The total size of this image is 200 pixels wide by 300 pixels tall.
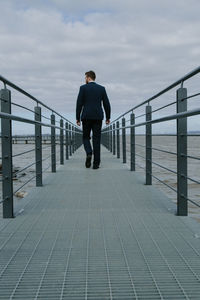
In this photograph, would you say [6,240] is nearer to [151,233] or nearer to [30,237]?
[30,237]

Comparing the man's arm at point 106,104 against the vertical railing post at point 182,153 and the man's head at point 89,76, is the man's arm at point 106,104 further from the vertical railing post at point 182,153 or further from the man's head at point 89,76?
the vertical railing post at point 182,153

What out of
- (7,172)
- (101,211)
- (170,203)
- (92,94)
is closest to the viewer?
(7,172)

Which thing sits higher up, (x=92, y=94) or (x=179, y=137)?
(x=92, y=94)

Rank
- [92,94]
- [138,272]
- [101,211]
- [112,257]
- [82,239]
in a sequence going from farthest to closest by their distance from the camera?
1. [92,94]
2. [101,211]
3. [82,239]
4. [112,257]
5. [138,272]

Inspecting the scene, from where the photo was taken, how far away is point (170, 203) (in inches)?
149

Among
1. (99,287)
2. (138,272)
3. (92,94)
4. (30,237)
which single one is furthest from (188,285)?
(92,94)

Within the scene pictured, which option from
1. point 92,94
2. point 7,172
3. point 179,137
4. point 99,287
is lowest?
point 99,287

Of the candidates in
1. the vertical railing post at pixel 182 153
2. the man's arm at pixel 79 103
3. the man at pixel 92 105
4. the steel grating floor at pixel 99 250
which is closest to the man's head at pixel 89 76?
the man at pixel 92 105

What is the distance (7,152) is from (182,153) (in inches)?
58.4

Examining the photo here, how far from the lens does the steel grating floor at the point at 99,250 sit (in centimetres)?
187

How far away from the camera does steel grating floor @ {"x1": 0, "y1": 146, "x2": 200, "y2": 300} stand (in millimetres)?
1865

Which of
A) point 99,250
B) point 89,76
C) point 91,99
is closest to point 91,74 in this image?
Answer: point 89,76

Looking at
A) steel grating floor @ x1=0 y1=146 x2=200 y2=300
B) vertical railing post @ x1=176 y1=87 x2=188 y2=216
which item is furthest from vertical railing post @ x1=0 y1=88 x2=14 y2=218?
vertical railing post @ x1=176 y1=87 x2=188 y2=216

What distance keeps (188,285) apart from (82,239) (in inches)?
36.1
